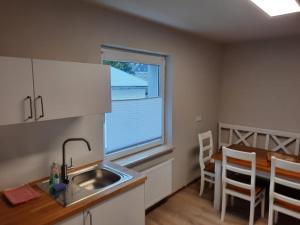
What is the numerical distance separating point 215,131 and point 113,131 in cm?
233

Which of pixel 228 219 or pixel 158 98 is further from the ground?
pixel 158 98

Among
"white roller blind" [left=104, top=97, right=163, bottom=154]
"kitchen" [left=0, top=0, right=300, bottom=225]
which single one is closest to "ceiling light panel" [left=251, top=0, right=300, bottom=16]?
"kitchen" [left=0, top=0, right=300, bottom=225]

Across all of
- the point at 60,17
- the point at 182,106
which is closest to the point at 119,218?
the point at 60,17

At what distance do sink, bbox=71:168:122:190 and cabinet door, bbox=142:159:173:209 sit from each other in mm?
703

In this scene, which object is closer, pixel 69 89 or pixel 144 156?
pixel 69 89

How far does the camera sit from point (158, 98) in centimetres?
310

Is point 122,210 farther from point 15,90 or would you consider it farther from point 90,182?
point 15,90

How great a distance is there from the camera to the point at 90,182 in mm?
2080

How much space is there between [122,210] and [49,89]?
1099mm

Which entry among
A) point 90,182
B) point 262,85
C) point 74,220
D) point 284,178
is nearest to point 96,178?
point 90,182

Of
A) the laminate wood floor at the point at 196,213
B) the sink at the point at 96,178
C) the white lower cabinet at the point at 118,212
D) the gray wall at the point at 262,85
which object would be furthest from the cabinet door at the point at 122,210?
the gray wall at the point at 262,85

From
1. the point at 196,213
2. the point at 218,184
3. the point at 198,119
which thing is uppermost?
the point at 198,119

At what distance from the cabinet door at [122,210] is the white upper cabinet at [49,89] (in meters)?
0.73

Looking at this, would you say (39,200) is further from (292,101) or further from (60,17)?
(292,101)
